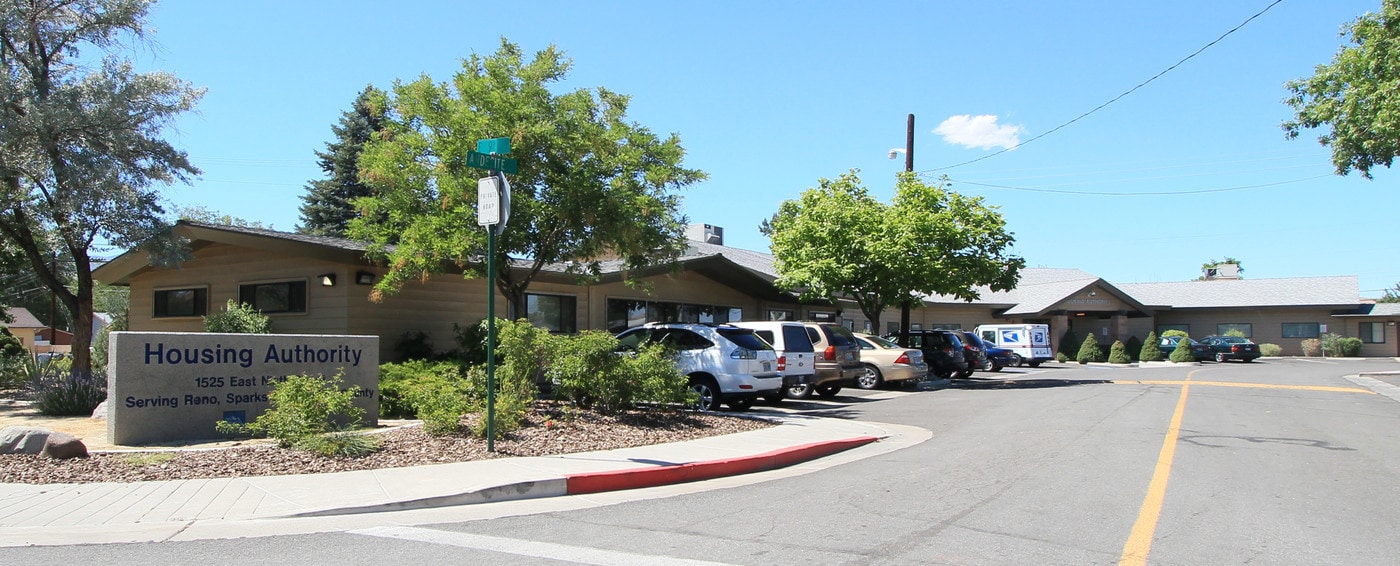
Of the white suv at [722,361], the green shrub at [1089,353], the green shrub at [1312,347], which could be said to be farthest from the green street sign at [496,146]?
the green shrub at [1312,347]

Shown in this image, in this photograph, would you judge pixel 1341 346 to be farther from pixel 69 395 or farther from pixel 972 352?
pixel 69 395

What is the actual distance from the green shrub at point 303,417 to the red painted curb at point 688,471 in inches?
→ 113

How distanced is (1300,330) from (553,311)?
47.3 m

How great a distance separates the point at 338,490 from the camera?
801 cm

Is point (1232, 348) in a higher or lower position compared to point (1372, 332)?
lower

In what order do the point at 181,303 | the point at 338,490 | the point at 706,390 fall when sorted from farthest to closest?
the point at 181,303 → the point at 706,390 → the point at 338,490

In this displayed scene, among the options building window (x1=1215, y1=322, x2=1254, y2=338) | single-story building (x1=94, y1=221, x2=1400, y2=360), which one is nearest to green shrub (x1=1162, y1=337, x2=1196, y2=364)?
single-story building (x1=94, y1=221, x2=1400, y2=360)

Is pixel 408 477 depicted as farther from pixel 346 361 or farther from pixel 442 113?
pixel 442 113

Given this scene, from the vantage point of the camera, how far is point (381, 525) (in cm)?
699

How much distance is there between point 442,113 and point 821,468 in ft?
28.1

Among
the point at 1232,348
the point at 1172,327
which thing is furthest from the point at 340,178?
the point at 1172,327

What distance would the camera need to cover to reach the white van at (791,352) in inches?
662

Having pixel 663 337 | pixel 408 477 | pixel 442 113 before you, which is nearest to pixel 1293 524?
pixel 408 477

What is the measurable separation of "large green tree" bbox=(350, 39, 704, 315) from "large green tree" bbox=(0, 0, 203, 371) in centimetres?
433
